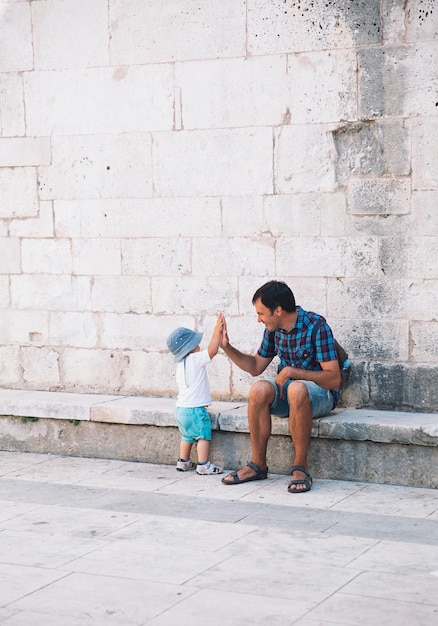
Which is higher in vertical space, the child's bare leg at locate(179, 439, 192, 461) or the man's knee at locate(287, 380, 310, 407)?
the man's knee at locate(287, 380, 310, 407)

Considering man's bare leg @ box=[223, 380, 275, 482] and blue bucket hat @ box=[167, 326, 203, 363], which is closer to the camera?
man's bare leg @ box=[223, 380, 275, 482]

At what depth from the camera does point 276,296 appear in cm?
651

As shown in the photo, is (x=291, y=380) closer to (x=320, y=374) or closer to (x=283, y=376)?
(x=283, y=376)

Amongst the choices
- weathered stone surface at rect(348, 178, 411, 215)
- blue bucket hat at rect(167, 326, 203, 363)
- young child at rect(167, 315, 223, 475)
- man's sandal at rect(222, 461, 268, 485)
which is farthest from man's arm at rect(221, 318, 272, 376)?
weathered stone surface at rect(348, 178, 411, 215)

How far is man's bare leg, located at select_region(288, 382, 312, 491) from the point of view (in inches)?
250

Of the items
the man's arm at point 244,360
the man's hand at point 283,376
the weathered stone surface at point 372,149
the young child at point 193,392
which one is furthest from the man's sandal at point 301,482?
the weathered stone surface at point 372,149

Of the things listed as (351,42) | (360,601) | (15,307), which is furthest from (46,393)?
(360,601)

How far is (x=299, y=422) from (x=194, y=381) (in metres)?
0.81

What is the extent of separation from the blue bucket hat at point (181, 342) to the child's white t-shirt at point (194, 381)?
0.18ft

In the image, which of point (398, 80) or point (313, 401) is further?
point (398, 80)

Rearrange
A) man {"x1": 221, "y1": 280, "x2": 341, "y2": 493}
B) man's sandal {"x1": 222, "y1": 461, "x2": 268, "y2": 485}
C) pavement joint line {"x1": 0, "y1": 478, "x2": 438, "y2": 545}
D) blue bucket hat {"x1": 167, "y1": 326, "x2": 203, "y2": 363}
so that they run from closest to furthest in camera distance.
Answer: pavement joint line {"x1": 0, "y1": 478, "x2": 438, "y2": 545}, man {"x1": 221, "y1": 280, "x2": 341, "y2": 493}, man's sandal {"x1": 222, "y1": 461, "x2": 268, "y2": 485}, blue bucket hat {"x1": 167, "y1": 326, "x2": 203, "y2": 363}

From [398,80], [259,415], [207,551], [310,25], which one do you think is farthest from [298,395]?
[310,25]

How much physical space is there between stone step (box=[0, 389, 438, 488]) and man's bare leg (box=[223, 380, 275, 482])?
21 centimetres

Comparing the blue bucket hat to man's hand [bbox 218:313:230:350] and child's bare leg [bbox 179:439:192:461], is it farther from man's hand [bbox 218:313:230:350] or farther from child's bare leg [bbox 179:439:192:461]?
child's bare leg [bbox 179:439:192:461]
